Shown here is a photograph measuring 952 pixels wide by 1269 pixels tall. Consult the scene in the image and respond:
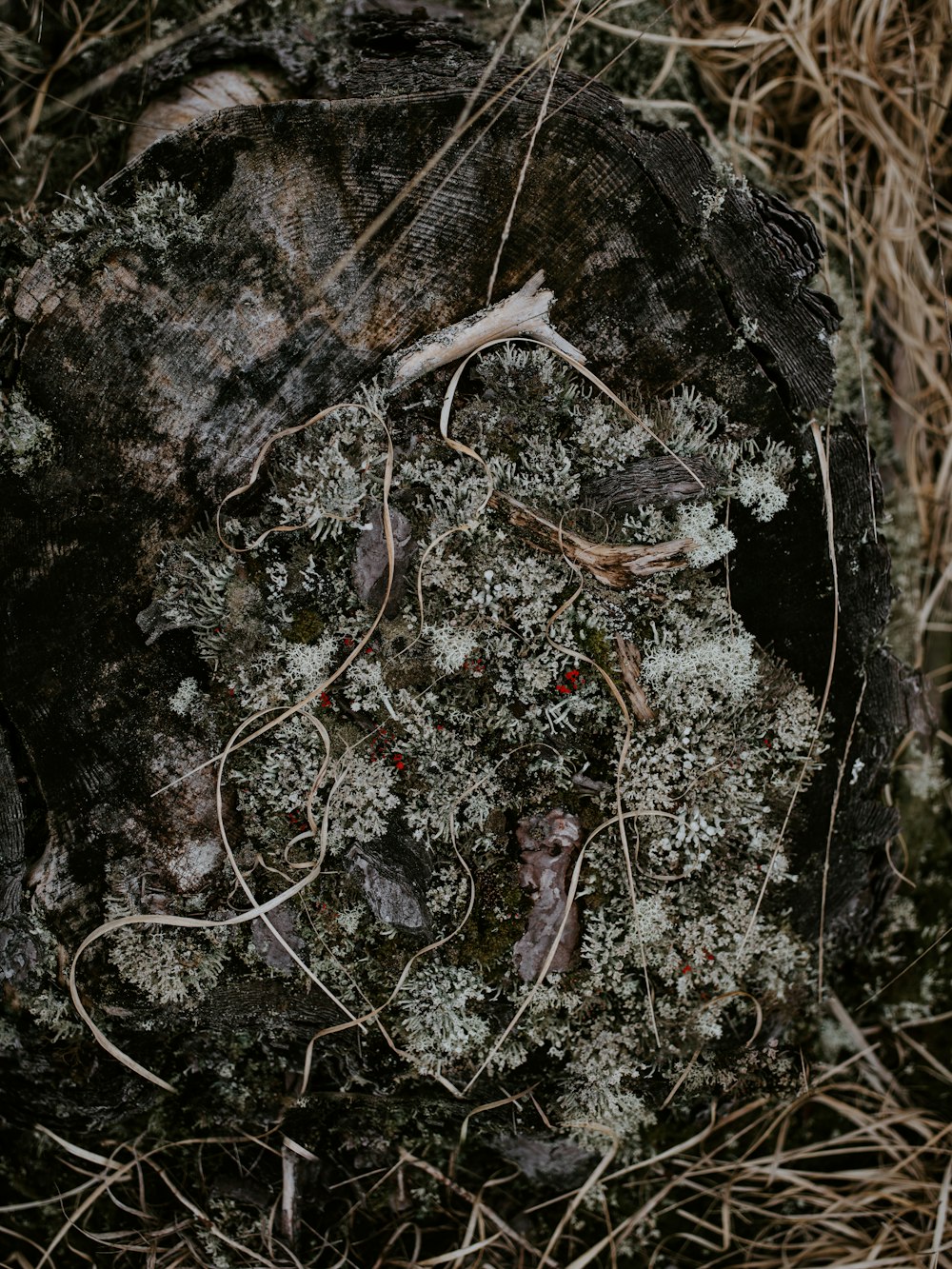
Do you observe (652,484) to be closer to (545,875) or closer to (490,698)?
(490,698)

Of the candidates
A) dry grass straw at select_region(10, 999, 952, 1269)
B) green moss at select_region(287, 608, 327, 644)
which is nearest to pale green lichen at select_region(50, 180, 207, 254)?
green moss at select_region(287, 608, 327, 644)

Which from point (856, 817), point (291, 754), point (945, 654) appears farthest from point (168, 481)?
point (945, 654)

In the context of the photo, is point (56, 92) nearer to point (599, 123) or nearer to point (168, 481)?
point (168, 481)

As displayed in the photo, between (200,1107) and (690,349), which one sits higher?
(690,349)

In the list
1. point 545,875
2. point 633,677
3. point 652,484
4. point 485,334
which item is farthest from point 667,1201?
point 485,334

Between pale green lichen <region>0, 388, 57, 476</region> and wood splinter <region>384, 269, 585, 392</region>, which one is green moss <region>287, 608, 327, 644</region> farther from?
pale green lichen <region>0, 388, 57, 476</region>

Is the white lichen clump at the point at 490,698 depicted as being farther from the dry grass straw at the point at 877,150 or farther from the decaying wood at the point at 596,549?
the dry grass straw at the point at 877,150

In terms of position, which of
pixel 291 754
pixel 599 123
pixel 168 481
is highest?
pixel 599 123
